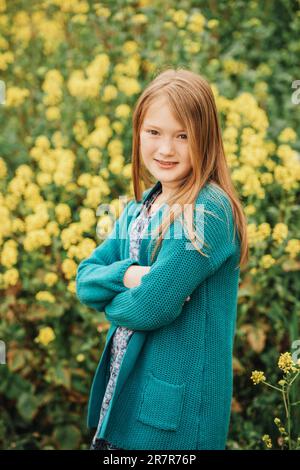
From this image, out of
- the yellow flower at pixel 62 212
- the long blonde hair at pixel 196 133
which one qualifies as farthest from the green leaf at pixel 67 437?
the long blonde hair at pixel 196 133

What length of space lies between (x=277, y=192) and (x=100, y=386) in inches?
59.9

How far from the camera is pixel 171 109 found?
157cm

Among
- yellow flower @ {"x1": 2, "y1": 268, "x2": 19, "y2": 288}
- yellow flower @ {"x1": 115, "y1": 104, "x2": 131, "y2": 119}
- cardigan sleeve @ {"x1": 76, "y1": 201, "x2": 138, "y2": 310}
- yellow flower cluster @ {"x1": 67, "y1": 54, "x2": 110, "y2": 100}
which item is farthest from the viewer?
yellow flower cluster @ {"x1": 67, "y1": 54, "x2": 110, "y2": 100}

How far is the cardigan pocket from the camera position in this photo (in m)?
1.59

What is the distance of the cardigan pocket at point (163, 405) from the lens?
5.22 ft

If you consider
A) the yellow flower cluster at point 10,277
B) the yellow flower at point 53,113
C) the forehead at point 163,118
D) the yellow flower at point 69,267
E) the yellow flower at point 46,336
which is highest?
the yellow flower at point 53,113

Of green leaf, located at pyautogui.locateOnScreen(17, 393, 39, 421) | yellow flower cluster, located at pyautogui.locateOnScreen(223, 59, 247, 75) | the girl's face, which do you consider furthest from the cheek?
yellow flower cluster, located at pyautogui.locateOnScreen(223, 59, 247, 75)

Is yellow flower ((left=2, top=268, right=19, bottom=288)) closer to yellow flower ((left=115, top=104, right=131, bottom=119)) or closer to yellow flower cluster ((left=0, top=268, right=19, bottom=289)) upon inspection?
yellow flower cluster ((left=0, top=268, right=19, bottom=289))

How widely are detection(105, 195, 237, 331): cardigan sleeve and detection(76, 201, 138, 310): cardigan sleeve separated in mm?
58

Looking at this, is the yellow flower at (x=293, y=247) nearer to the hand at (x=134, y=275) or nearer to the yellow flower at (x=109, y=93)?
the hand at (x=134, y=275)

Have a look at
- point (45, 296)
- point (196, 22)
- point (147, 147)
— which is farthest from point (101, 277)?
point (196, 22)

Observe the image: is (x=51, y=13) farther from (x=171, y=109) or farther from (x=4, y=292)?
(x=171, y=109)
